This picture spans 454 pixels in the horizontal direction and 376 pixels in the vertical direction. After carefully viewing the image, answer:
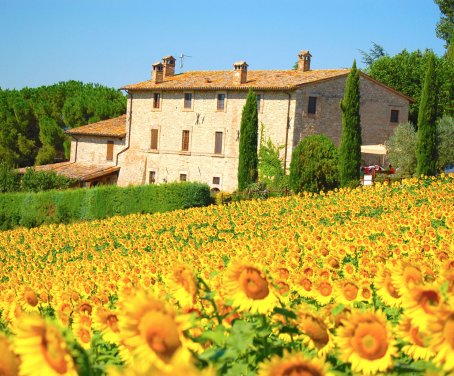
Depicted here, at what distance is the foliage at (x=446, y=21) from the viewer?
6575cm

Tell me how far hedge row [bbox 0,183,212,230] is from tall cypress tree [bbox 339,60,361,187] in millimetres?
6797

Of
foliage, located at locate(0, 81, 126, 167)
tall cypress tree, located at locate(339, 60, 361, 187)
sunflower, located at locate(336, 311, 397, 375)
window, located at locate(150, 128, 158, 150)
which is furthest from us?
foliage, located at locate(0, 81, 126, 167)

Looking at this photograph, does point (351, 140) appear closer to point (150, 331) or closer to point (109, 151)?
point (109, 151)

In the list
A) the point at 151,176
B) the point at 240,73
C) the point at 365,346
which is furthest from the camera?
the point at 151,176

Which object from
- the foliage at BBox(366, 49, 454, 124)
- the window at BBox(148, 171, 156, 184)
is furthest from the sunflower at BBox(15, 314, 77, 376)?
the foliage at BBox(366, 49, 454, 124)

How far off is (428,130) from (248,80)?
47.5 ft

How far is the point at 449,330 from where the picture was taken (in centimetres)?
249

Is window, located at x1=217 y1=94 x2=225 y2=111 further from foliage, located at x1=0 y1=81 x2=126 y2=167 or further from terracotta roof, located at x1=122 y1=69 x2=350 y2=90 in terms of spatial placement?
foliage, located at x1=0 y1=81 x2=126 y2=167

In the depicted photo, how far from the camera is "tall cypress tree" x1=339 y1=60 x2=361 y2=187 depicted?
102ft

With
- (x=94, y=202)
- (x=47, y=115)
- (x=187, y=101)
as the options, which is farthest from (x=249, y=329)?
(x=47, y=115)

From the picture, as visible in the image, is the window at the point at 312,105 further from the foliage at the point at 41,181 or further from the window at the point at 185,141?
the foliage at the point at 41,181

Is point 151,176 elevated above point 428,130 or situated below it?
below

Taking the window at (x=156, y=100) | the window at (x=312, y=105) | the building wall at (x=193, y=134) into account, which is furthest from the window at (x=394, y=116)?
the window at (x=156, y=100)

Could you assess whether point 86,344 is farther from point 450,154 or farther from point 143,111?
point 143,111
